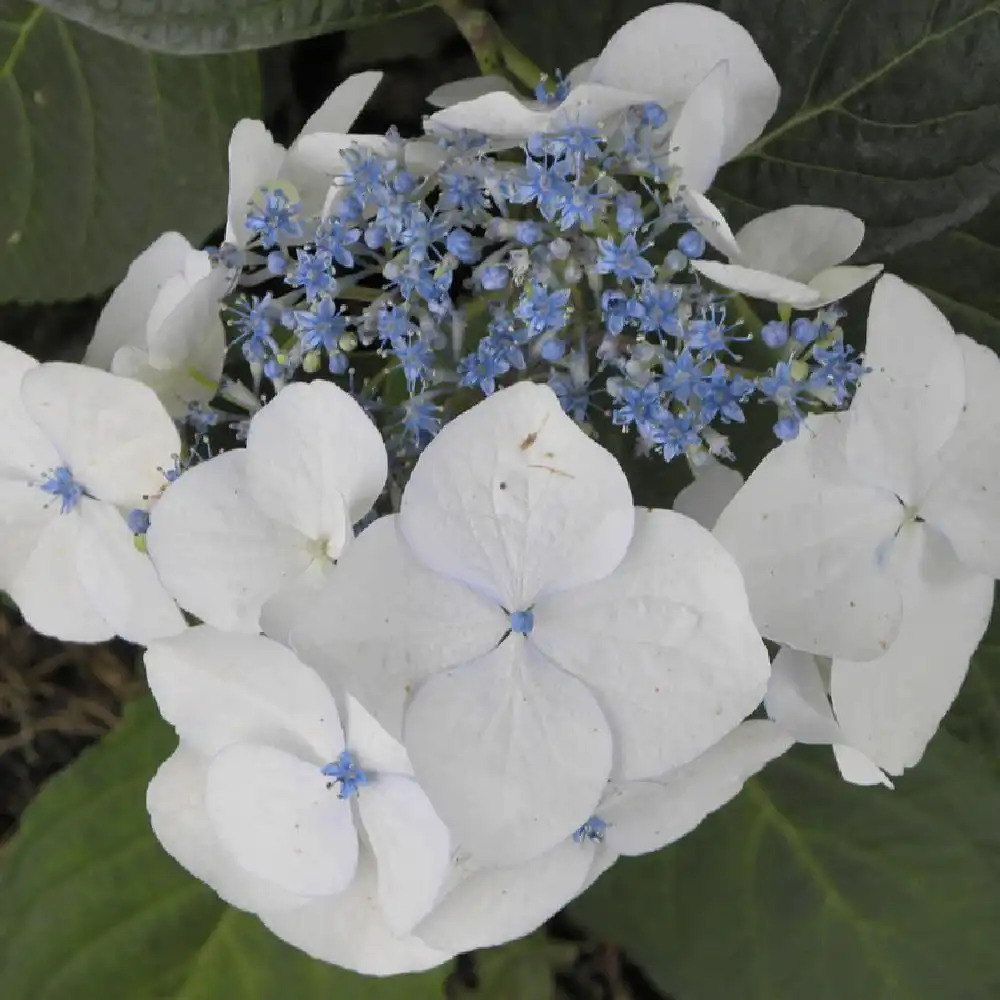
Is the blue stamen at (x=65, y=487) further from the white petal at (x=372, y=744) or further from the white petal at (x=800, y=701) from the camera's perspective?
the white petal at (x=800, y=701)

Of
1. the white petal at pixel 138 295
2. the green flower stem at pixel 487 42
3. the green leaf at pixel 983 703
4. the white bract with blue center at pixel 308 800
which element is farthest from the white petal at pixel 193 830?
the green leaf at pixel 983 703

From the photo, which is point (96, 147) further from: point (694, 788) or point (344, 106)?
point (694, 788)

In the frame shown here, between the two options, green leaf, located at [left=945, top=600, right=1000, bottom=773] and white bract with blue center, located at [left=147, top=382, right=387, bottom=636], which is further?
green leaf, located at [left=945, top=600, right=1000, bottom=773]

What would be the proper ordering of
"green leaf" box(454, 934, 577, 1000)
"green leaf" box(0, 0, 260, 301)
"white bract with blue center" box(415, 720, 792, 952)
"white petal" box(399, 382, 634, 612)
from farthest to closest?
"green leaf" box(454, 934, 577, 1000) < "green leaf" box(0, 0, 260, 301) < "white bract with blue center" box(415, 720, 792, 952) < "white petal" box(399, 382, 634, 612)

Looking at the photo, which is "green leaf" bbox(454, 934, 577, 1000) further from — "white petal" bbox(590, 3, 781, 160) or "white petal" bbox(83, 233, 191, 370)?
"white petal" bbox(590, 3, 781, 160)

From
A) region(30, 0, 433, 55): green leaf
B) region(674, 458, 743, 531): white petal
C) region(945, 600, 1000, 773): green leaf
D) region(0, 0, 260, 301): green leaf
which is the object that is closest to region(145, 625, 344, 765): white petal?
region(674, 458, 743, 531): white petal

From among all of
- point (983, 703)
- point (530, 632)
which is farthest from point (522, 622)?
point (983, 703)
